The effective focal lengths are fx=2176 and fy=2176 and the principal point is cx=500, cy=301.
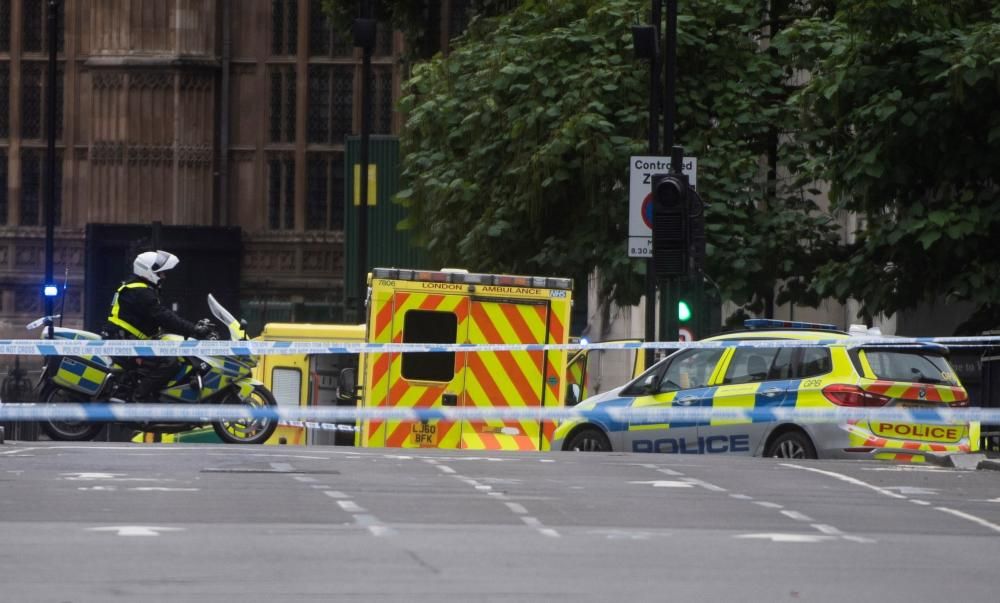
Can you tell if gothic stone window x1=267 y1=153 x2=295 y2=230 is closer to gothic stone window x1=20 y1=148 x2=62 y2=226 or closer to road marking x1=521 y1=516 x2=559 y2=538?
gothic stone window x1=20 y1=148 x2=62 y2=226

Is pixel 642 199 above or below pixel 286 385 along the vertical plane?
above

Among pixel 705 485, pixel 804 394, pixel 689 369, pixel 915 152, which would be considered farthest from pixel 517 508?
pixel 915 152

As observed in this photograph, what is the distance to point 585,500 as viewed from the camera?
39.7ft

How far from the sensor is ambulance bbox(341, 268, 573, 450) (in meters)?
20.5

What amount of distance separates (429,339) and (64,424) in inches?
139

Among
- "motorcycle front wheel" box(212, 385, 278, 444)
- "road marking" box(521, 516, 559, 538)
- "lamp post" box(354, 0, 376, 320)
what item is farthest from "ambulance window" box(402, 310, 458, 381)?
"road marking" box(521, 516, 559, 538)

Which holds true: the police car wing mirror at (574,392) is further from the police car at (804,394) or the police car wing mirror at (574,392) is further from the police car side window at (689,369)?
the police car side window at (689,369)

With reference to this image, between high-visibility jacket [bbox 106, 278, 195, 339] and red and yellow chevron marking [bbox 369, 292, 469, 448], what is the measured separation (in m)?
2.12

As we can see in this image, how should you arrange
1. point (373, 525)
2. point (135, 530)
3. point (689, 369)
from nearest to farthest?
1. point (135, 530)
2. point (373, 525)
3. point (689, 369)

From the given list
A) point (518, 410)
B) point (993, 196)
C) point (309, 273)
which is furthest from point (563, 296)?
point (309, 273)

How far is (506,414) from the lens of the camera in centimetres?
1975

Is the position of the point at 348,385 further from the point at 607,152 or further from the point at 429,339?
the point at 607,152

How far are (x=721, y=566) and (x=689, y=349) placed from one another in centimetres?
908

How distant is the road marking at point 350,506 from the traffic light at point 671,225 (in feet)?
30.5
